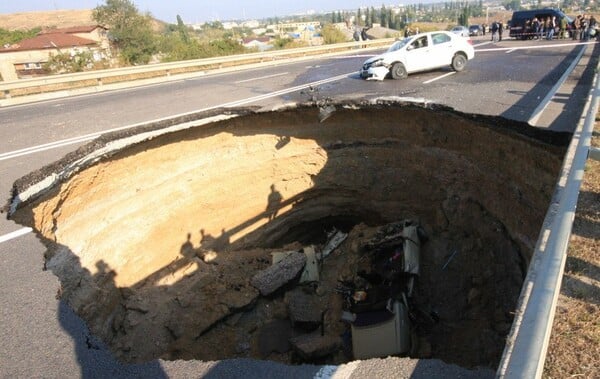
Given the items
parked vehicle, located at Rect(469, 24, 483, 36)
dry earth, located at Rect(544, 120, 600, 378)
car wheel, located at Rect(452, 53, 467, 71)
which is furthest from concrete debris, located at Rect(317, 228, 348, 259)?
parked vehicle, located at Rect(469, 24, 483, 36)

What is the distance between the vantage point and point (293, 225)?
37.4 feet

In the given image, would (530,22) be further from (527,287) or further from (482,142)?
(527,287)

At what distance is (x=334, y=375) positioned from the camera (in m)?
2.62

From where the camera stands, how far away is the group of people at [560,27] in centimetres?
2297

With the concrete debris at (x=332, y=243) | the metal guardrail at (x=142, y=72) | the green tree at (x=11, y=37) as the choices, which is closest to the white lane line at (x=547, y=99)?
the concrete debris at (x=332, y=243)

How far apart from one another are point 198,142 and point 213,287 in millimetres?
3174

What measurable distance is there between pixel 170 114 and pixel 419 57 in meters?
8.46

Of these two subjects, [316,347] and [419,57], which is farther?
[419,57]

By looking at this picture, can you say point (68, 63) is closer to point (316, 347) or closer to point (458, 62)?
point (458, 62)

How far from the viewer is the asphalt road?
9.44 feet

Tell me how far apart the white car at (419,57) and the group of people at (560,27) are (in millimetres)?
13709

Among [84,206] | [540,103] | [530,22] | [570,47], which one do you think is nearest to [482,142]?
[540,103]

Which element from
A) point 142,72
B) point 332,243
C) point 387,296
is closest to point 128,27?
point 142,72

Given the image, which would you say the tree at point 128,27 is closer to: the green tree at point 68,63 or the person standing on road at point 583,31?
the green tree at point 68,63
